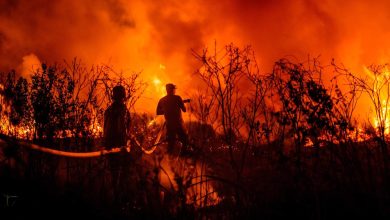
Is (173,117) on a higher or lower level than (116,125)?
higher

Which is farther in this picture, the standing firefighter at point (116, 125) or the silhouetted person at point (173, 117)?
the silhouetted person at point (173, 117)

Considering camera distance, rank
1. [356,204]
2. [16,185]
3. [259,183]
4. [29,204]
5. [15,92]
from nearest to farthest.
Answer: [356,204]
[29,204]
[16,185]
[259,183]
[15,92]

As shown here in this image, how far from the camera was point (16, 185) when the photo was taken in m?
5.68

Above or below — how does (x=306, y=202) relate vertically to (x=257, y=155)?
below

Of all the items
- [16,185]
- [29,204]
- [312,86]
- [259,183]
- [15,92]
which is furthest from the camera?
[15,92]

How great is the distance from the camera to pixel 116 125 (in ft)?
23.0

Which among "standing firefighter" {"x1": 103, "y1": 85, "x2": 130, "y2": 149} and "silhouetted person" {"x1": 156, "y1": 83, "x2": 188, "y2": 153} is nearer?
"standing firefighter" {"x1": 103, "y1": 85, "x2": 130, "y2": 149}

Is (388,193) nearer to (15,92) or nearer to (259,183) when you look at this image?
(259,183)

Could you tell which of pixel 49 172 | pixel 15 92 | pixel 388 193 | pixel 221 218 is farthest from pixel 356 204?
pixel 15 92

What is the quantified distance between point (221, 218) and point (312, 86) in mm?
2753

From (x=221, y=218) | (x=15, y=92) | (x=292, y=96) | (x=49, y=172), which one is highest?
(x=15, y=92)

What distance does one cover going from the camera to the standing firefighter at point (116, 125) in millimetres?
6984

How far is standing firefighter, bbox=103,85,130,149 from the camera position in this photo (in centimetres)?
698

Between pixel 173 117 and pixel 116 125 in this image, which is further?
pixel 173 117
